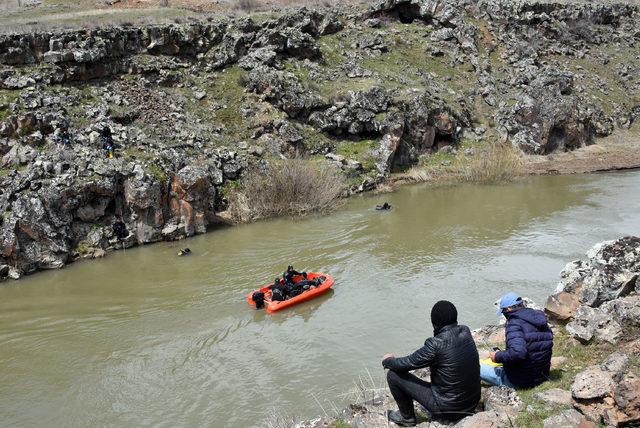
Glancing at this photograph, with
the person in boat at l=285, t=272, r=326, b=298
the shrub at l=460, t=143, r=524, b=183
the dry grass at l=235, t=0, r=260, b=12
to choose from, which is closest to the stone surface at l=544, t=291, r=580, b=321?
the person in boat at l=285, t=272, r=326, b=298

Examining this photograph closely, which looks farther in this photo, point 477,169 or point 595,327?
point 477,169

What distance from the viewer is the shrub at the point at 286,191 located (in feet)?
81.6

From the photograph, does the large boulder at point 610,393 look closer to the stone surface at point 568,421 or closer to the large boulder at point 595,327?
the stone surface at point 568,421

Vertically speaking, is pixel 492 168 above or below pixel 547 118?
below

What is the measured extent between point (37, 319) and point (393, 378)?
13.2m

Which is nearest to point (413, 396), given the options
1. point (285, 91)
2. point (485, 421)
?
point (485, 421)

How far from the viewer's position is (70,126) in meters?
25.0

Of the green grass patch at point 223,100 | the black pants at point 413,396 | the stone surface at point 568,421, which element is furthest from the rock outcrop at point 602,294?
the green grass patch at point 223,100

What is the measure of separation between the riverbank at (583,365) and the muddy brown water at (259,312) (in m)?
2.67

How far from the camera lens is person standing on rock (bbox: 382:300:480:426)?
609 cm

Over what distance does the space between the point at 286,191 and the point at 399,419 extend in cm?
1877

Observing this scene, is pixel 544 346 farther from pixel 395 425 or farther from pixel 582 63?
pixel 582 63

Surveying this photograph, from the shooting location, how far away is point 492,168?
97.7ft

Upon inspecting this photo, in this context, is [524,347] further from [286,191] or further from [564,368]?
[286,191]
